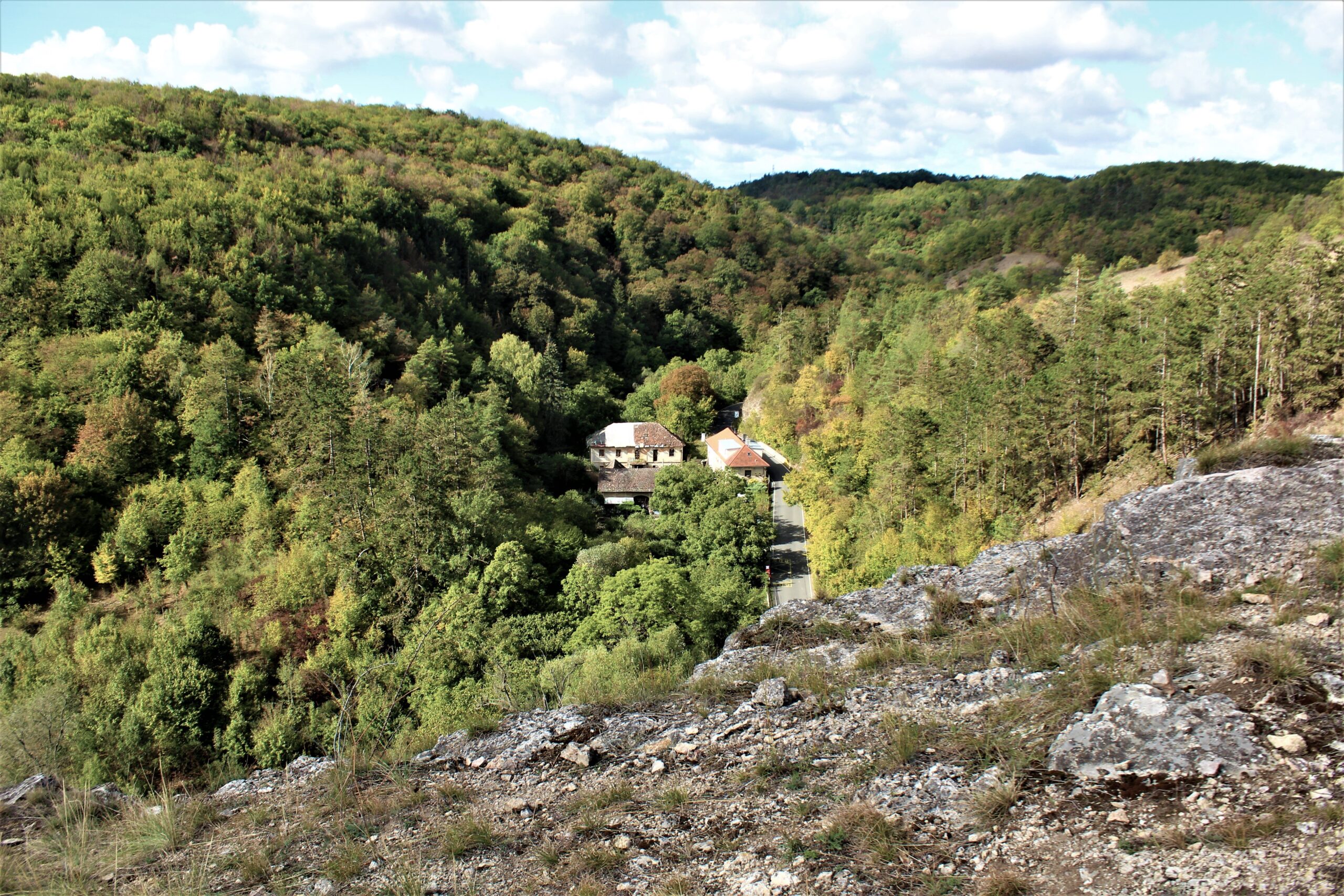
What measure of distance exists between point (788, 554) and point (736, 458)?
27.8 ft

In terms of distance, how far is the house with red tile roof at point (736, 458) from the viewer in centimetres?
3656

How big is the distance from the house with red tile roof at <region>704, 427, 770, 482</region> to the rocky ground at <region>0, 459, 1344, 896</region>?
27348 mm

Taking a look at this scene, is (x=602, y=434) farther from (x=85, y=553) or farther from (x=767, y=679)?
(x=767, y=679)

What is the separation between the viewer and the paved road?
25984mm

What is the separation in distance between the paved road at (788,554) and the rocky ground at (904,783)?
17.0 metres

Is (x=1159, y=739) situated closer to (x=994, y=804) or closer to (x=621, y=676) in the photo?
(x=994, y=804)

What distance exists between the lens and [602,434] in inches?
1673

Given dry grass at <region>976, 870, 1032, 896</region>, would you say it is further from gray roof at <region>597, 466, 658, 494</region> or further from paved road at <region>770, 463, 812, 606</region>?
gray roof at <region>597, 466, 658, 494</region>

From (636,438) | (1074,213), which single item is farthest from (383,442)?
(1074,213)

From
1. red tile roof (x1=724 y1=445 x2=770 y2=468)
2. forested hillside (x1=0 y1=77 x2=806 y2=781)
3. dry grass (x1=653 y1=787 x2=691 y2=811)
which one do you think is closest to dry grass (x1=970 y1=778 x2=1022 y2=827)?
dry grass (x1=653 y1=787 x2=691 y2=811)

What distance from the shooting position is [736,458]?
36.7 metres

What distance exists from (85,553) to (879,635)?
26.5 metres

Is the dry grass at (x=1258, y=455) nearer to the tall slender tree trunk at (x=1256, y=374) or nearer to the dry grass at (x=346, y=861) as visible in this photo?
the tall slender tree trunk at (x=1256, y=374)

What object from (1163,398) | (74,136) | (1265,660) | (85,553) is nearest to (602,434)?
(85,553)
